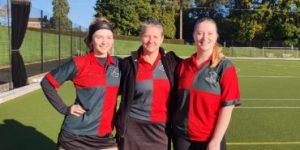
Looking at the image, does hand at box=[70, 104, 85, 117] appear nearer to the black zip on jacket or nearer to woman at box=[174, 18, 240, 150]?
the black zip on jacket

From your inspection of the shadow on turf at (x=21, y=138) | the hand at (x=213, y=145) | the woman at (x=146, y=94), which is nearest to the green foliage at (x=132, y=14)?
the shadow on turf at (x=21, y=138)

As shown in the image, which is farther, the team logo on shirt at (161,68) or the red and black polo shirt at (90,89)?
the team logo on shirt at (161,68)

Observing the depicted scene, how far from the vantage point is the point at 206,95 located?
3.79 metres

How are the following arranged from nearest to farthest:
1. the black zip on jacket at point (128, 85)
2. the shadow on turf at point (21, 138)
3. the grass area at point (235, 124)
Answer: the black zip on jacket at point (128, 85) → the shadow on turf at point (21, 138) → the grass area at point (235, 124)

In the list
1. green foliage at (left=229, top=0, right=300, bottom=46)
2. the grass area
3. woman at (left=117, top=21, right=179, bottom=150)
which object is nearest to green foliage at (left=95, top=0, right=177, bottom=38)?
green foliage at (left=229, top=0, right=300, bottom=46)

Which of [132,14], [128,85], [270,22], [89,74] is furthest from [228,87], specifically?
[270,22]

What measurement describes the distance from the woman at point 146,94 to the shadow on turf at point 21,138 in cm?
323

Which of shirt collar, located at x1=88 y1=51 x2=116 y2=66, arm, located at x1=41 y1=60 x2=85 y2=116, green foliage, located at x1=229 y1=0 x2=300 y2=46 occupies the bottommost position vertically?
arm, located at x1=41 y1=60 x2=85 y2=116

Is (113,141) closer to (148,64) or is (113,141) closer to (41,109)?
(148,64)

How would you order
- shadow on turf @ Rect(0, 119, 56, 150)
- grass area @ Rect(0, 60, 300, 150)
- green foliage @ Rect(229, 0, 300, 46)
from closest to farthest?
shadow on turf @ Rect(0, 119, 56, 150)
grass area @ Rect(0, 60, 300, 150)
green foliage @ Rect(229, 0, 300, 46)

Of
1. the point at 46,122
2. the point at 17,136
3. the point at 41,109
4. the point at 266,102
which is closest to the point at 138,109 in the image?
the point at 17,136

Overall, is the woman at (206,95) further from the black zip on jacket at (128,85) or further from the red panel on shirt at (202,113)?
the black zip on jacket at (128,85)

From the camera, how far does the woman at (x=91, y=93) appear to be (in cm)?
400

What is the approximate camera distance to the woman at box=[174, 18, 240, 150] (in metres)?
3.76
